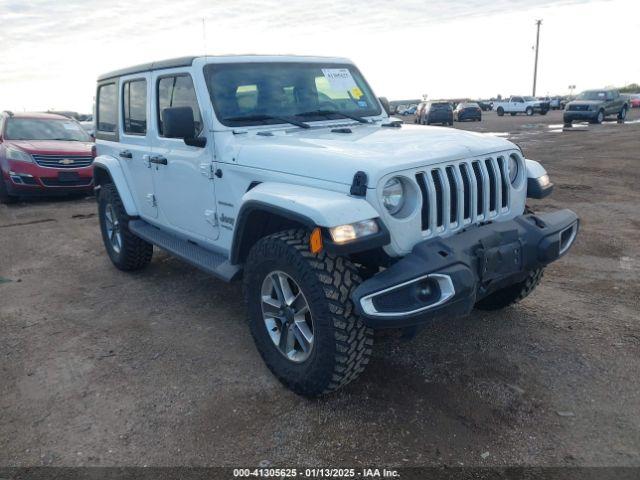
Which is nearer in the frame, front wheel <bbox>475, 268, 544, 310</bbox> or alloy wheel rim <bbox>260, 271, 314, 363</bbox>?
alloy wheel rim <bbox>260, 271, 314, 363</bbox>

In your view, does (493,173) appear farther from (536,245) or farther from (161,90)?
(161,90)

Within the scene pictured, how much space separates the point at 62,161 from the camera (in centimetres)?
1010

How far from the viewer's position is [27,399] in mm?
3359

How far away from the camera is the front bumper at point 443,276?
2686 mm

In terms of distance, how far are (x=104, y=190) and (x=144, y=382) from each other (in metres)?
2.98

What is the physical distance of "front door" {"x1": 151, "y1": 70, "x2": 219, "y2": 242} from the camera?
3.99 metres

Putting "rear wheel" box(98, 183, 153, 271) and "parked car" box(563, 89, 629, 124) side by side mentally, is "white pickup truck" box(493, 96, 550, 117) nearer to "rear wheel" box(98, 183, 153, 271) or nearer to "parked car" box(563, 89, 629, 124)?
"parked car" box(563, 89, 629, 124)

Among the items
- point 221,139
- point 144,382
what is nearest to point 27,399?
point 144,382

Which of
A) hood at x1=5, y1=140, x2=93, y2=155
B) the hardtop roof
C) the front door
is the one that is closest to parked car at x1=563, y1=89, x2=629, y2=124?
hood at x1=5, y1=140, x2=93, y2=155

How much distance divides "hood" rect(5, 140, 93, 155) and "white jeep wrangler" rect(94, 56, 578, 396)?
6.16 meters

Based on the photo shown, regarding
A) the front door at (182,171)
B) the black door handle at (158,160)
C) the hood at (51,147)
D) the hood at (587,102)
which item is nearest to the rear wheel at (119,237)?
the front door at (182,171)

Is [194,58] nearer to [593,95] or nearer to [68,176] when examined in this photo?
[68,176]

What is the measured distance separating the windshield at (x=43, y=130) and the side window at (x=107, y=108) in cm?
559

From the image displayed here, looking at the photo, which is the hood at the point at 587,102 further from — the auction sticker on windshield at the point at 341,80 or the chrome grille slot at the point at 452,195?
the chrome grille slot at the point at 452,195
